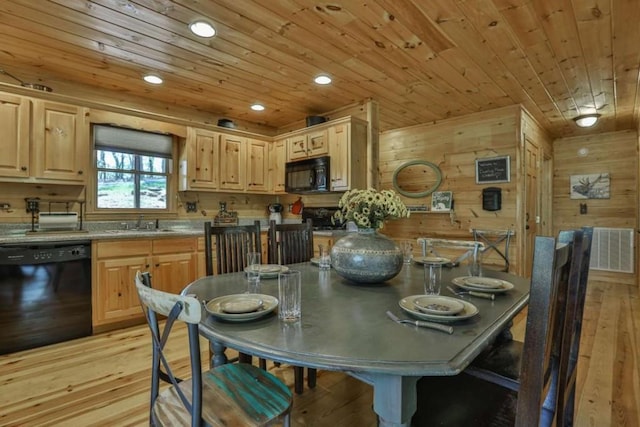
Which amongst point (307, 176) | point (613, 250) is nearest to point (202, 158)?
point (307, 176)

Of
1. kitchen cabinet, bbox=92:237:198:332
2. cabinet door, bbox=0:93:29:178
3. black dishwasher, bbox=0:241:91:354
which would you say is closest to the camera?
black dishwasher, bbox=0:241:91:354

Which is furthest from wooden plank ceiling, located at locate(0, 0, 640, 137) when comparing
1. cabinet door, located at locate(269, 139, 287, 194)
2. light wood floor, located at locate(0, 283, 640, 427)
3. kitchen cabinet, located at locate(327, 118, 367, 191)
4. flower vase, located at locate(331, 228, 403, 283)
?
light wood floor, located at locate(0, 283, 640, 427)

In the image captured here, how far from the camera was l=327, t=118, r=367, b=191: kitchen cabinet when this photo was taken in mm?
3675

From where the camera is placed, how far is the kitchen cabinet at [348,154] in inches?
145

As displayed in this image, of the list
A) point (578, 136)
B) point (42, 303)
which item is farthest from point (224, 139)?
point (578, 136)

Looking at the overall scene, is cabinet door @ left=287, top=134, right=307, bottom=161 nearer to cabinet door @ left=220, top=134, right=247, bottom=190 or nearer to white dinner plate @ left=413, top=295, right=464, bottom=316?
cabinet door @ left=220, top=134, right=247, bottom=190

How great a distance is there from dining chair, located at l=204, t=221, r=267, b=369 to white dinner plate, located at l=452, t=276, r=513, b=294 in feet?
4.10

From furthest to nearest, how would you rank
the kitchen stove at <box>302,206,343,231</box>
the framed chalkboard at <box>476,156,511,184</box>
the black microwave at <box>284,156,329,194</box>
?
the kitchen stove at <box>302,206,343,231</box> < the framed chalkboard at <box>476,156,511,184</box> < the black microwave at <box>284,156,329,194</box>

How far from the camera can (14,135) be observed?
9.23 ft

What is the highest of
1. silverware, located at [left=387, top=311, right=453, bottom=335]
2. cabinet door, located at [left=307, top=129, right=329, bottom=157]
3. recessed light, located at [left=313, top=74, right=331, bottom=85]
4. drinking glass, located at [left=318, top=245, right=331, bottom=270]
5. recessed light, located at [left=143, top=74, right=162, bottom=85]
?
recessed light, located at [left=143, top=74, right=162, bottom=85]

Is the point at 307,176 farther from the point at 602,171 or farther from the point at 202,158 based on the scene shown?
the point at 602,171

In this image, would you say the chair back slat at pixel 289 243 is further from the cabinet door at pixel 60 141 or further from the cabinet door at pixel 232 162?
the cabinet door at pixel 60 141

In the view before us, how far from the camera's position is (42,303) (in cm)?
260

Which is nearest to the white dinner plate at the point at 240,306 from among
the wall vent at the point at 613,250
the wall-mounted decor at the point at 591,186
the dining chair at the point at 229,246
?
the dining chair at the point at 229,246
